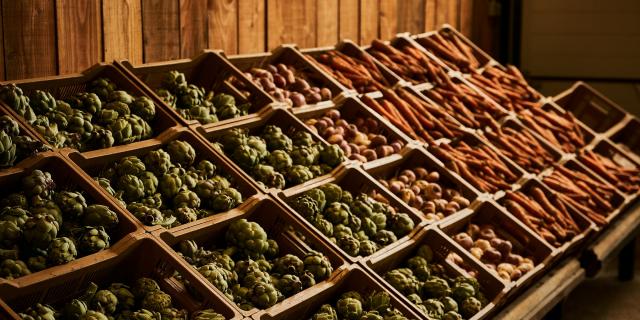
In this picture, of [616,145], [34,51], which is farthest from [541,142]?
[34,51]

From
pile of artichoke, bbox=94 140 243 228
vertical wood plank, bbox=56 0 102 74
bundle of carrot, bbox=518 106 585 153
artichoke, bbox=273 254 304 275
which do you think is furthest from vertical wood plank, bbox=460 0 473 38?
artichoke, bbox=273 254 304 275

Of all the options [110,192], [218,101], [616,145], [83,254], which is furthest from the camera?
[616,145]

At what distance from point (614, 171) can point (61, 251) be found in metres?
3.82

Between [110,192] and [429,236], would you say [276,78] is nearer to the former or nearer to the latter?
[429,236]

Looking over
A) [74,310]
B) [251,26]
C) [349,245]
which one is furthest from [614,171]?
[74,310]

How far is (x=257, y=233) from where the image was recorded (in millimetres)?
2600

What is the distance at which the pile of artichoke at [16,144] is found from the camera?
7.22 feet

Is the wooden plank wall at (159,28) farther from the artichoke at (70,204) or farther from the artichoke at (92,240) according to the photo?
the artichoke at (92,240)

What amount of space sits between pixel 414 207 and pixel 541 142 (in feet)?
5.03

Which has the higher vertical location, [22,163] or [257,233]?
[22,163]

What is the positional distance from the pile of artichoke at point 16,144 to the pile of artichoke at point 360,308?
0.93 m

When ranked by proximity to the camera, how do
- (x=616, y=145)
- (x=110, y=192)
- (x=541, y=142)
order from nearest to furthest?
1. (x=110, y=192)
2. (x=541, y=142)
3. (x=616, y=145)

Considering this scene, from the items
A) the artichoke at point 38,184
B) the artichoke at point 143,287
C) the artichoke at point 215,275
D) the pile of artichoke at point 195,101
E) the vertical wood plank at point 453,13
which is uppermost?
the vertical wood plank at point 453,13

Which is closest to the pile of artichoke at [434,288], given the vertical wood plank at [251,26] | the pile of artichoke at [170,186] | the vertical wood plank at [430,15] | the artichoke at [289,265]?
the artichoke at [289,265]
